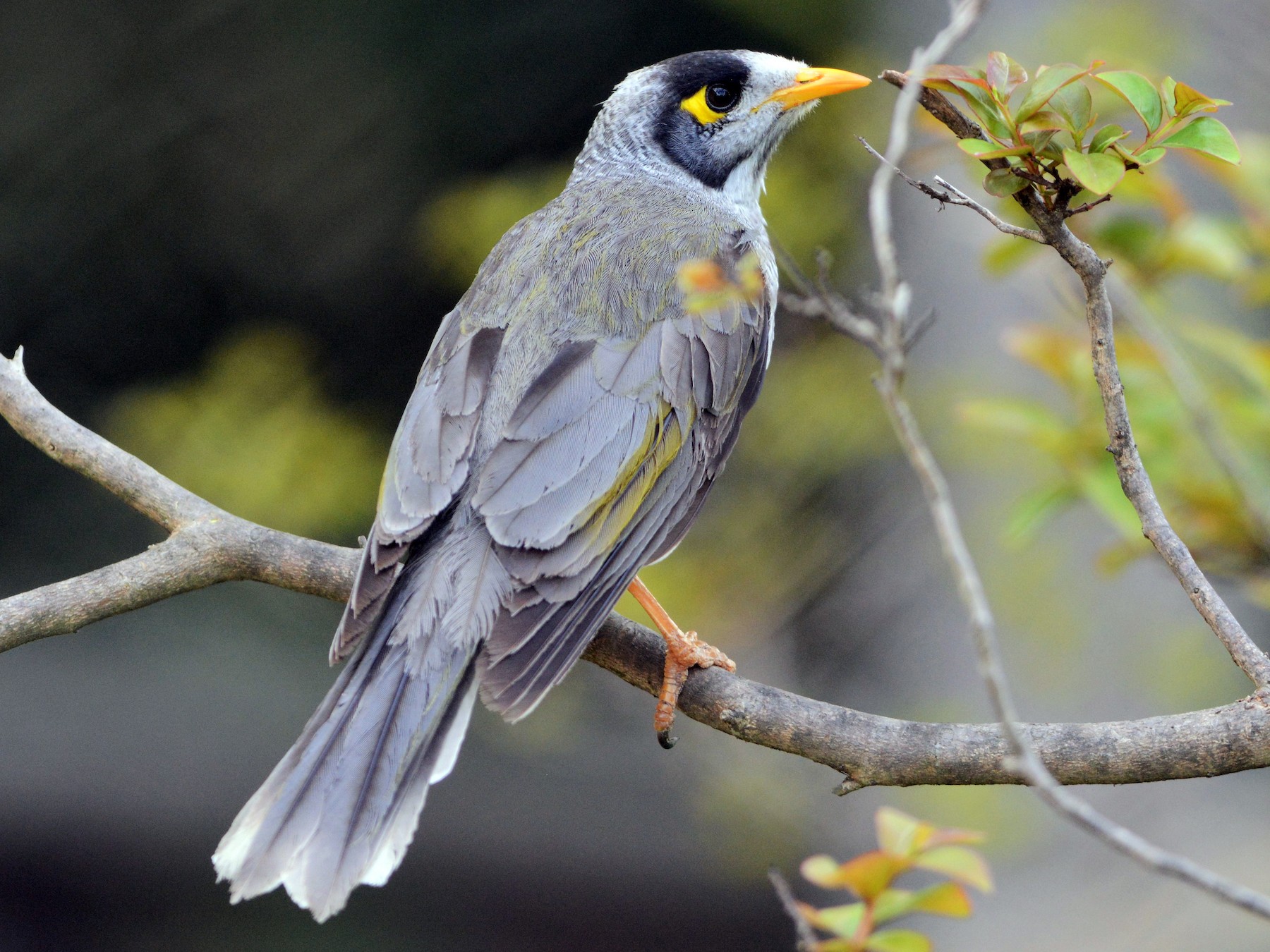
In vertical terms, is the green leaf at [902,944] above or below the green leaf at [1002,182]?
below

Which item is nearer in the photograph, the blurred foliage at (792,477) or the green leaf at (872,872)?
the green leaf at (872,872)

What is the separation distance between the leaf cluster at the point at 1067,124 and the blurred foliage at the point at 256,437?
12.1 ft

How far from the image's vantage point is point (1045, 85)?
6.76ft

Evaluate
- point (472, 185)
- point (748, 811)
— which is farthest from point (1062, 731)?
point (472, 185)

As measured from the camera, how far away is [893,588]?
5746mm

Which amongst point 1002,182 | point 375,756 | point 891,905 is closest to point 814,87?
point 1002,182

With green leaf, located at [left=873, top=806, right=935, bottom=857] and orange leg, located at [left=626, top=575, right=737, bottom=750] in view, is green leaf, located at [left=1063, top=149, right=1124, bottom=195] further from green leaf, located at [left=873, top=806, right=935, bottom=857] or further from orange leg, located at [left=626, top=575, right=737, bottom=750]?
orange leg, located at [left=626, top=575, right=737, bottom=750]

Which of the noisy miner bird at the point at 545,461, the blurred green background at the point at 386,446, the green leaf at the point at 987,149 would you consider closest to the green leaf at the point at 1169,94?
the green leaf at the point at 987,149

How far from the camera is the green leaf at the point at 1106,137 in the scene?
6.90 ft

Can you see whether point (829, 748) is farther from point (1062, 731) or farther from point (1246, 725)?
point (1246, 725)

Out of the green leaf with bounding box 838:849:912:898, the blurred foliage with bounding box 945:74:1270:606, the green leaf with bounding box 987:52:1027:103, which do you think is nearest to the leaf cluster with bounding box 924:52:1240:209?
the green leaf with bounding box 987:52:1027:103

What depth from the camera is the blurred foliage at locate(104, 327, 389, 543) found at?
525 centimetres

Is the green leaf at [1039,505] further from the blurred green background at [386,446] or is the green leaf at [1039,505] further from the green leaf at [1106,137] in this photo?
the blurred green background at [386,446]

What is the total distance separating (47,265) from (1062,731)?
176 inches
